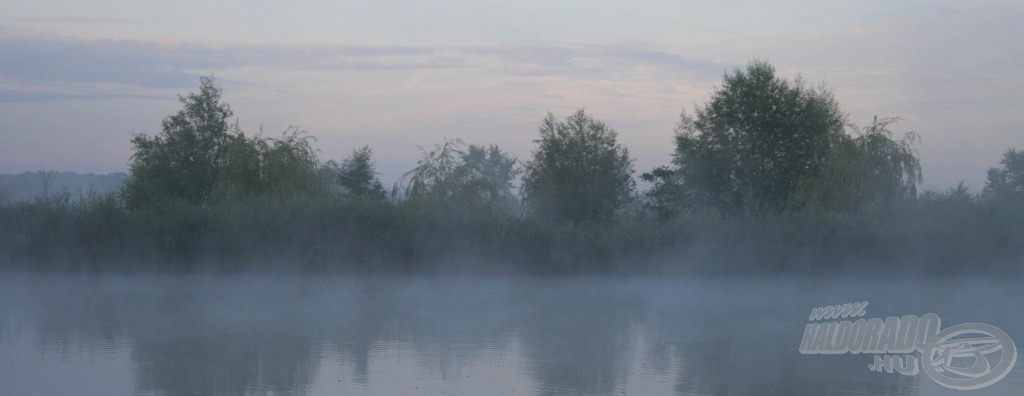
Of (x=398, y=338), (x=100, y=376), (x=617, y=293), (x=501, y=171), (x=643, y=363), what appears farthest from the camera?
(x=501, y=171)

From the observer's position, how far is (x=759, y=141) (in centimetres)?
4181

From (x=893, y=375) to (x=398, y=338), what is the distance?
6.44m

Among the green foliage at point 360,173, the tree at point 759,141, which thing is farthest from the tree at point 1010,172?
the green foliage at point 360,173

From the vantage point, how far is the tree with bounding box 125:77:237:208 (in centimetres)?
3575

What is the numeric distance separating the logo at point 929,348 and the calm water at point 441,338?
0.24 metres

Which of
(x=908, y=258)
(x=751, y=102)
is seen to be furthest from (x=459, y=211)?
(x=751, y=102)

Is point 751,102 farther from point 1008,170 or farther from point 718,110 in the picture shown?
point 1008,170

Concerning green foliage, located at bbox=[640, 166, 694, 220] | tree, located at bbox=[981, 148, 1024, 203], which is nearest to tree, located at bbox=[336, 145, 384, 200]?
green foliage, located at bbox=[640, 166, 694, 220]

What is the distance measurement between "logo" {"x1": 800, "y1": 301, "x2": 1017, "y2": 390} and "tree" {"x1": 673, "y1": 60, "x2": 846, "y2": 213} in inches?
1120

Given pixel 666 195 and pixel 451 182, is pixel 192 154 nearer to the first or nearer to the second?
pixel 451 182

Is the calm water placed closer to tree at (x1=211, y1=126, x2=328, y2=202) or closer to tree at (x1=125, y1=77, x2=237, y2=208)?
tree at (x1=211, y1=126, x2=328, y2=202)

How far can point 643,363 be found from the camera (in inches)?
415

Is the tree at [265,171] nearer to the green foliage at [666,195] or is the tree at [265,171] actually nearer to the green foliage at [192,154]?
the green foliage at [192,154]

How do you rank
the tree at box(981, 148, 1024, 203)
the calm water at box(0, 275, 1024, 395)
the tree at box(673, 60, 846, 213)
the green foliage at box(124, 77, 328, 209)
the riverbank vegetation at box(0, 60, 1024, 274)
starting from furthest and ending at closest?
the tree at box(981, 148, 1024, 203) < the tree at box(673, 60, 846, 213) < the green foliage at box(124, 77, 328, 209) < the riverbank vegetation at box(0, 60, 1024, 274) < the calm water at box(0, 275, 1024, 395)
